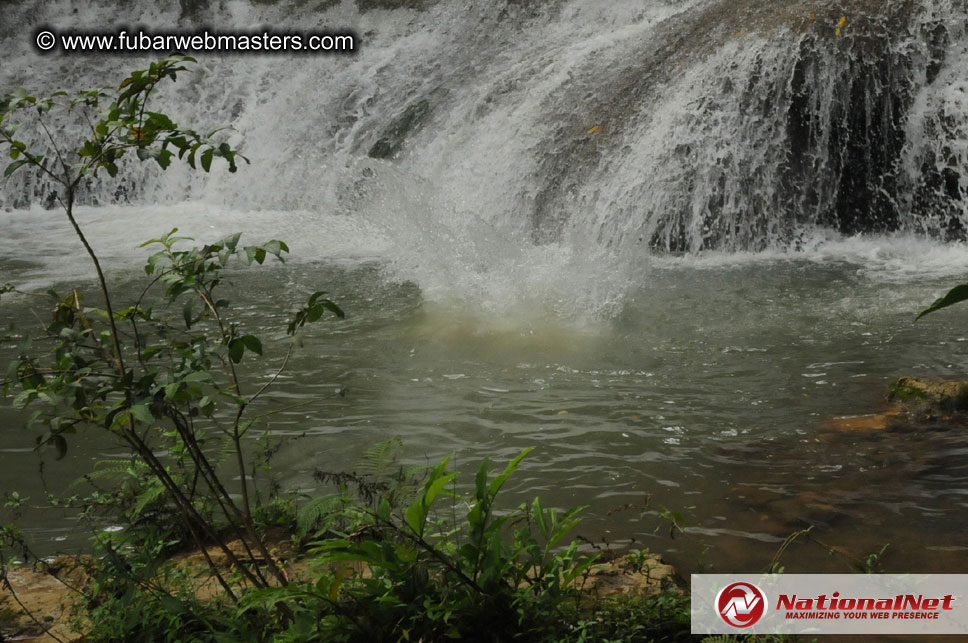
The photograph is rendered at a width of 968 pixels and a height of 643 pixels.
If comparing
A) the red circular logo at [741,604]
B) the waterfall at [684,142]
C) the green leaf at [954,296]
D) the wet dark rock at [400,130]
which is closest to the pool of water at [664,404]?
the red circular logo at [741,604]

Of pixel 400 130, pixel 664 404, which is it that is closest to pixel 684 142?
pixel 400 130

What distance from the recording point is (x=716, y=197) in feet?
30.9

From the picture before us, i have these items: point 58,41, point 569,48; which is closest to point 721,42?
point 569,48

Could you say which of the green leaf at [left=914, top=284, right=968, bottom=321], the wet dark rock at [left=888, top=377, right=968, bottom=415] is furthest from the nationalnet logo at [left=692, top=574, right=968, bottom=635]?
the wet dark rock at [left=888, top=377, right=968, bottom=415]

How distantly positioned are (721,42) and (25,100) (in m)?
8.86

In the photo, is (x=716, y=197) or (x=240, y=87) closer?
(x=716, y=197)

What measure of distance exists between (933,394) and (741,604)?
2.57 m

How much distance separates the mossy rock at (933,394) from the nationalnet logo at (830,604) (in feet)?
5.67

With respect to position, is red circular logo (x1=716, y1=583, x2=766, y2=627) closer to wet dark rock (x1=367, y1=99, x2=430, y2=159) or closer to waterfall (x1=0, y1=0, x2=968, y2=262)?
waterfall (x1=0, y1=0, x2=968, y2=262)

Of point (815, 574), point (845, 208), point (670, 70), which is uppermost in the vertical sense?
point (670, 70)

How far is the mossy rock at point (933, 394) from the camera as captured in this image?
4605 mm

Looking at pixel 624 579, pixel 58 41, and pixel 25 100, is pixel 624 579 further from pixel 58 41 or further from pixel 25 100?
pixel 58 41

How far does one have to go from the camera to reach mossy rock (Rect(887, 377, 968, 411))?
4605mm

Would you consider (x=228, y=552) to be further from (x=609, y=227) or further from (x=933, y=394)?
(x=609, y=227)
